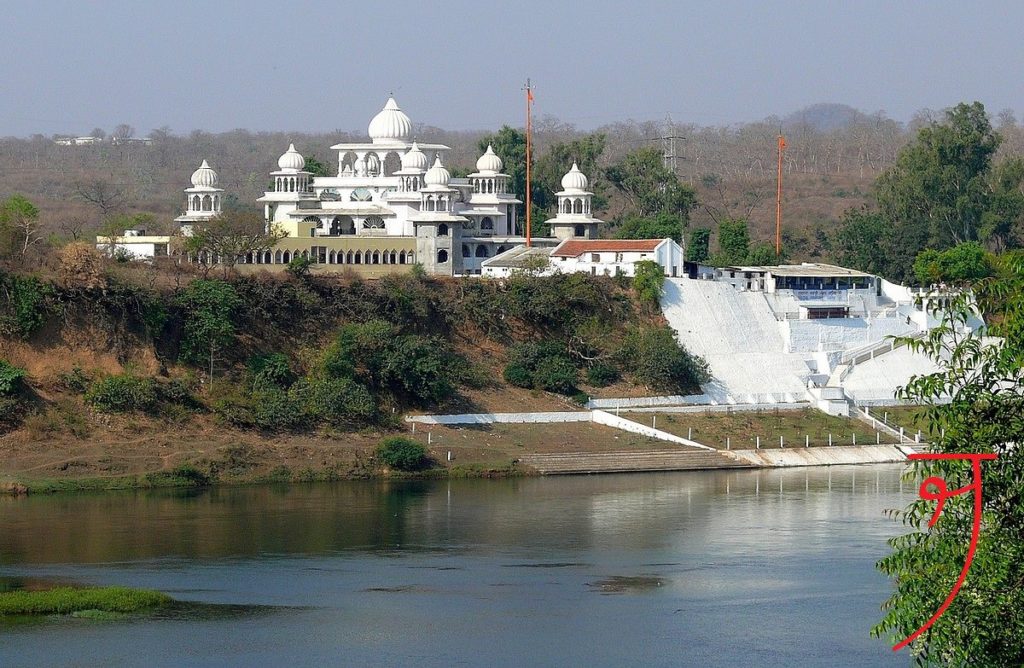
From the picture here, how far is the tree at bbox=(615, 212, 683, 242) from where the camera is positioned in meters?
53.1

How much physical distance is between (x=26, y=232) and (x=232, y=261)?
201 inches

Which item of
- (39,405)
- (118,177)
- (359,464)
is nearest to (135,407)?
(39,405)

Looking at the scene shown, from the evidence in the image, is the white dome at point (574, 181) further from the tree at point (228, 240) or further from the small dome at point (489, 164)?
the tree at point (228, 240)

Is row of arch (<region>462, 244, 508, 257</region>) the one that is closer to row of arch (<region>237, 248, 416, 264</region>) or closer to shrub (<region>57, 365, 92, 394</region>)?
row of arch (<region>237, 248, 416, 264</region>)

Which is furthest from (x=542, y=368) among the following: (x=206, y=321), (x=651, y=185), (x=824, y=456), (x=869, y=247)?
(x=651, y=185)

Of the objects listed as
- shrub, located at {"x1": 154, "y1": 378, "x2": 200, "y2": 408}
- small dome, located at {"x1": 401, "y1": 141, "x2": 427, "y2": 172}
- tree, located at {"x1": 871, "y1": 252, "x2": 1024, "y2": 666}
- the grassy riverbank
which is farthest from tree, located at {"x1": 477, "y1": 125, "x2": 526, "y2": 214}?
tree, located at {"x1": 871, "y1": 252, "x2": 1024, "y2": 666}

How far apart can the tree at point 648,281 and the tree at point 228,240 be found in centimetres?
964

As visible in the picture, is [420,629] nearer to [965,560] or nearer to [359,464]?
[965,560]

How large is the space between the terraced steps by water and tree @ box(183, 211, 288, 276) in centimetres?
978

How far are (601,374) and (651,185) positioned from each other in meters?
19.7

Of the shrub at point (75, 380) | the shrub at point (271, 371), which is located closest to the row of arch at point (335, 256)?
the shrub at point (271, 371)

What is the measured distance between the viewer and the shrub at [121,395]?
36.5 metres

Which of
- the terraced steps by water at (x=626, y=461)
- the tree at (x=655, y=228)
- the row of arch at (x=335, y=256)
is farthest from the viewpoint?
the tree at (x=655, y=228)

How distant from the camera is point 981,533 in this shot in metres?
14.6
